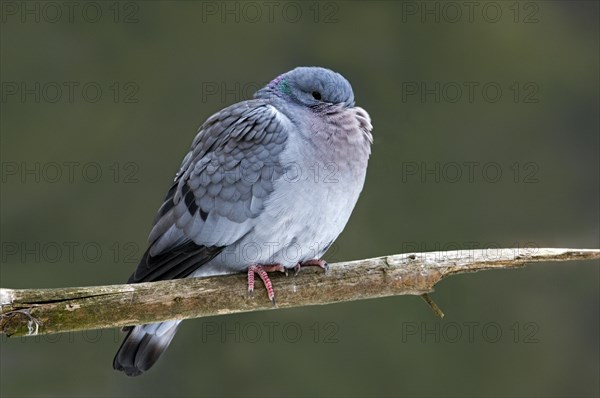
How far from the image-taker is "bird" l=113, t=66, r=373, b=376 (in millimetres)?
A: 2803

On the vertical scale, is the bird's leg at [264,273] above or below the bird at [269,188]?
below

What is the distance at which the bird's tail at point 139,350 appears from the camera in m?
3.06

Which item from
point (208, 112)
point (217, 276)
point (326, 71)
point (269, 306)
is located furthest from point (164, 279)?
point (208, 112)

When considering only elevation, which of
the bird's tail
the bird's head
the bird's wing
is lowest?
the bird's tail

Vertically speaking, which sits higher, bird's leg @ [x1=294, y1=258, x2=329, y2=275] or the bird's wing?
the bird's wing

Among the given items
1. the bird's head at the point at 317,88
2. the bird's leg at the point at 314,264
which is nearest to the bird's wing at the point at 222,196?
the bird's head at the point at 317,88

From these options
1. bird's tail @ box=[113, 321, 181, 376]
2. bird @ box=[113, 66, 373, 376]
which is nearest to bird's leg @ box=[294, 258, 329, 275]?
bird @ box=[113, 66, 373, 376]

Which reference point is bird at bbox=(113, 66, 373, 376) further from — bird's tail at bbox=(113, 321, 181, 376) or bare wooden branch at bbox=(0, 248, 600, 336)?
bird's tail at bbox=(113, 321, 181, 376)

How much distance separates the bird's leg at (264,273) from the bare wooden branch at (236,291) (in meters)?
0.03

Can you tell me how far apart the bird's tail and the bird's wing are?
0.95ft

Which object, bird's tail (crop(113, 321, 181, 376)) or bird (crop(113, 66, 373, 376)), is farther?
bird's tail (crop(113, 321, 181, 376))

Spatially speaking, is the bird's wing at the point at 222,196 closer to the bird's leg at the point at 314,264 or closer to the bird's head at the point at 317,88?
the bird's head at the point at 317,88

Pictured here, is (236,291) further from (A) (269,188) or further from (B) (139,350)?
(B) (139,350)

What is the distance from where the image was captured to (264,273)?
2811mm
